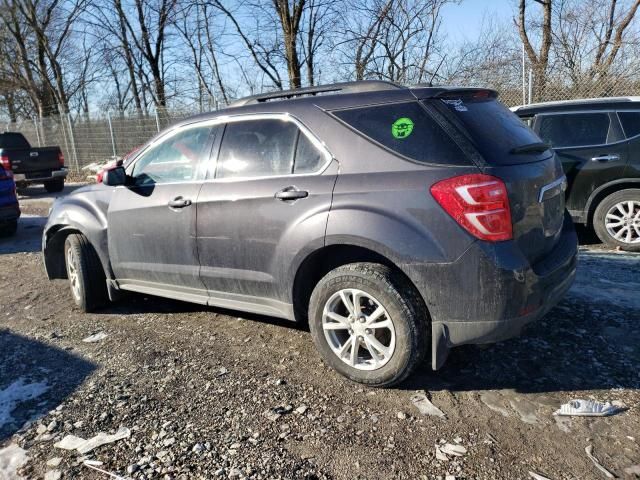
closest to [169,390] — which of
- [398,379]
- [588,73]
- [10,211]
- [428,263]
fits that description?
[398,379]

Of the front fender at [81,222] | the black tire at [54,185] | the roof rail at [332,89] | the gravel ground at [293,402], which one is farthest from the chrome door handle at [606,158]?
the black tire at [54,185]

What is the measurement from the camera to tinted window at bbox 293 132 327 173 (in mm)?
3312

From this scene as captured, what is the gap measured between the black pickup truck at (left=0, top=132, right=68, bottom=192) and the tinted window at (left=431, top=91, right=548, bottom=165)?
45.9 feet

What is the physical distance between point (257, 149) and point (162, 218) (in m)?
1.03

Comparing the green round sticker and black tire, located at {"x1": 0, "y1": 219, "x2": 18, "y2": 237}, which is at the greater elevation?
the green round sticker

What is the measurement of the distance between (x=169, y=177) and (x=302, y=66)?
14.2 metres

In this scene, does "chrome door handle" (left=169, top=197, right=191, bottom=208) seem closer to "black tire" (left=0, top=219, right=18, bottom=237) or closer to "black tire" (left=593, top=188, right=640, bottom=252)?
"black tire" (left=593, top=188, right=640, bottom=252)

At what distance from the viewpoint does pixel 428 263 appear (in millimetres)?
2848

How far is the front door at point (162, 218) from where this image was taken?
13.0 ft

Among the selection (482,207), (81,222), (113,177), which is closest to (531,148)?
(482,207)

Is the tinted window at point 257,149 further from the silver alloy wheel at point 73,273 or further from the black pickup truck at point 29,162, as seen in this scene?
the black pickup truck at point 29,162

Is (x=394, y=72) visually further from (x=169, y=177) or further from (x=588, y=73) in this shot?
(x=169, y=177)

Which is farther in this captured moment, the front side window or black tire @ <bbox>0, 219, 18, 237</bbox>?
black tire @ <bbox>0, 219, 18, 237</bbox>

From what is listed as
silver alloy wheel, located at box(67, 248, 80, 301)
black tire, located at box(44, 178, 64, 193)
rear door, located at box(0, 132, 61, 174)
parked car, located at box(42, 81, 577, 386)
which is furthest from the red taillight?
black tire, located at box(44, 178, 64, 193)
